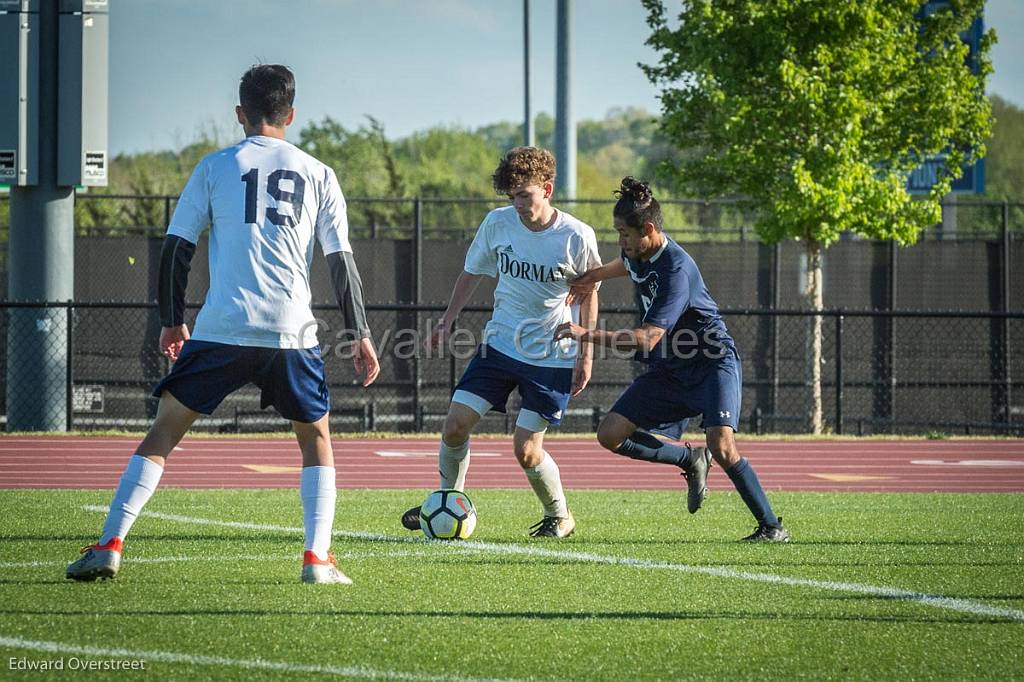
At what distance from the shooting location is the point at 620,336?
7.15 meters

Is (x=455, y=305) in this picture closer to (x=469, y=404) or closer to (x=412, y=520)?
(x=469, y=404)

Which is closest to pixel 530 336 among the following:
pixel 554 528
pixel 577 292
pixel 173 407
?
pixel 577 292

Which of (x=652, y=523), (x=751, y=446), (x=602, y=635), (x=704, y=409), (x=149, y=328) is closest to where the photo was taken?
(x=602, y=635)

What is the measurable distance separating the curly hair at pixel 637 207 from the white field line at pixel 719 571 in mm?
1785

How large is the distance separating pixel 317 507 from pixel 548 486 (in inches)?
84.6

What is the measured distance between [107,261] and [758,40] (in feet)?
31.0

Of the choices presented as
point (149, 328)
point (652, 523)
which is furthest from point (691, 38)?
point (652, 523)

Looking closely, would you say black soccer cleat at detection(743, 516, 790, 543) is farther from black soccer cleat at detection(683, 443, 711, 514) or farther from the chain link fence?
the chain link fence

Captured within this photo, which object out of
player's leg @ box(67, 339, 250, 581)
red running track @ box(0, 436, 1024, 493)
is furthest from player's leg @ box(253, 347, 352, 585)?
red running track @ box(0, 436, 1024, 493)

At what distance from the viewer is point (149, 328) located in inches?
706

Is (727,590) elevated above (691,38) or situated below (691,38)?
below

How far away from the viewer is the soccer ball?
716cm

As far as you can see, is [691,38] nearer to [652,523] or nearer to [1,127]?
[1,127]

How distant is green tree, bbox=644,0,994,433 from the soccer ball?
37.9 ft
